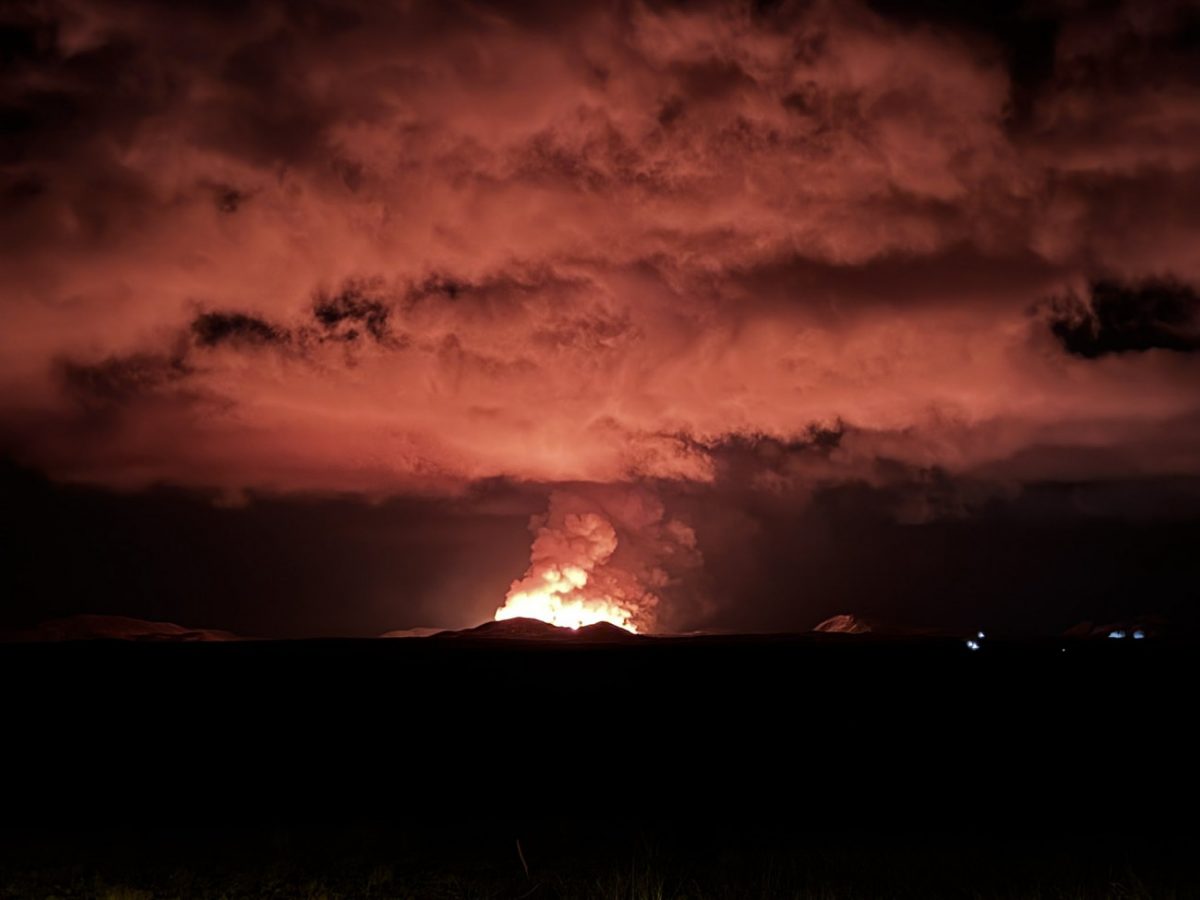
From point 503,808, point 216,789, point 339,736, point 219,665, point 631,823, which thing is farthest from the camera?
point 219,665

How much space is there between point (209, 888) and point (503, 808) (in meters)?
8.03

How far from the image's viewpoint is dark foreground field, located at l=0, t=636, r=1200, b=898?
13.5 meters

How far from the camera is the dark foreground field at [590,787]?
44.4 feet

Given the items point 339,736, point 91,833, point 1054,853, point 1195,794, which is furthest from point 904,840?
point 339,736

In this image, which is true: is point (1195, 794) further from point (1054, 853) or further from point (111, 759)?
point (111, 759)

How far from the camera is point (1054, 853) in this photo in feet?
51.0

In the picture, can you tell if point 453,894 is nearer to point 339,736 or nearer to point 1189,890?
point 1189,890

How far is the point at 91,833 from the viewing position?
16719mm

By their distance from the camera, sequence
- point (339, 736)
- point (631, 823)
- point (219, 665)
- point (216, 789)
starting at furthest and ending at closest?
point (219, 665) < point (339, 736) < point (216, 789) < point (631, 823)

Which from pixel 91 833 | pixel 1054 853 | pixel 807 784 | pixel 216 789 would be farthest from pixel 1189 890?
pixel 216 789

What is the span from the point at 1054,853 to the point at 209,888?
1279cm

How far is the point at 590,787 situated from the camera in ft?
72.7

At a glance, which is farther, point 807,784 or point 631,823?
point 807,784

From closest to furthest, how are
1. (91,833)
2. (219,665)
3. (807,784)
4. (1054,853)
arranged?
(1054,853), (91,833), (807,784), (219,665)
